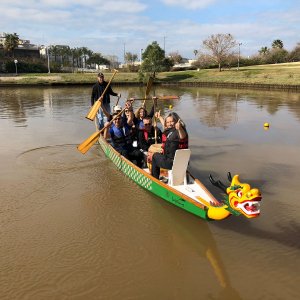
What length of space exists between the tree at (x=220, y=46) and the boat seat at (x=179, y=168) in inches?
2130

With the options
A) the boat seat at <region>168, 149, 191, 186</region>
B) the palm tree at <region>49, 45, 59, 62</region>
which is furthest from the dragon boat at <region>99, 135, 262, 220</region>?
the palm tree at <region>49, 45, 59, 62</region>

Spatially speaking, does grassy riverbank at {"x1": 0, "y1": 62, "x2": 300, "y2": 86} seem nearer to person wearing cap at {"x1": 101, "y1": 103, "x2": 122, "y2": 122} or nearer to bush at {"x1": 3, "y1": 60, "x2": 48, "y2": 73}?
bush at {"x1": 3, "y1": 60, "x2": 48, "y2": 73}

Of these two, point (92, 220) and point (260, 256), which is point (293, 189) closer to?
point (260, 256)

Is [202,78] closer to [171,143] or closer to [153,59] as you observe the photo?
[153,59]

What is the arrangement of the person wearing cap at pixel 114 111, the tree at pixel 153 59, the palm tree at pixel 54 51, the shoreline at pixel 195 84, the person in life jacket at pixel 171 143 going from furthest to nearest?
the palm tree at pixel 54 51, the tree at pixel 153 59, the shoreline at pixel 195 84, the person wearing cap at pixel 114 111, the person in life jacket at pixel 171 143

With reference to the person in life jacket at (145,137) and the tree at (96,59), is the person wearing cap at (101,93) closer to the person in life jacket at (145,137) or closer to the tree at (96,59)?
the person in life jacket at (145,137)

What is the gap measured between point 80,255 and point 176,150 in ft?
8.21

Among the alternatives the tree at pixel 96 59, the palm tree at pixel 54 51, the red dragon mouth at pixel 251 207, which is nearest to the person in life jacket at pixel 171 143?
the red dragon mouth at pixel 251 207

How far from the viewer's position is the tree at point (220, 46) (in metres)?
58.4

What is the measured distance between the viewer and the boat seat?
21.6 feet

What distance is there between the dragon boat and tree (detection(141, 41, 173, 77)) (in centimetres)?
4423

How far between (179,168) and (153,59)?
155ft

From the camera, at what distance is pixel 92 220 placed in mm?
6703

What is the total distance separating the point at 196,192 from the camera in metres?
6.52
